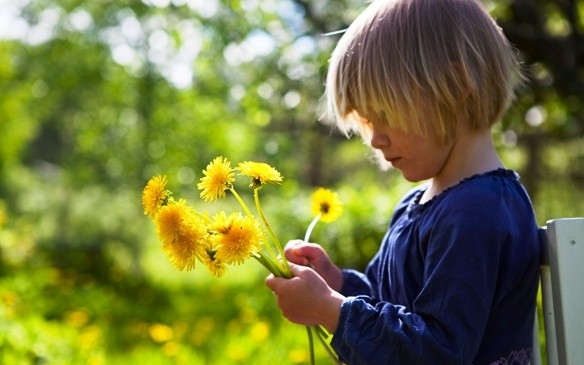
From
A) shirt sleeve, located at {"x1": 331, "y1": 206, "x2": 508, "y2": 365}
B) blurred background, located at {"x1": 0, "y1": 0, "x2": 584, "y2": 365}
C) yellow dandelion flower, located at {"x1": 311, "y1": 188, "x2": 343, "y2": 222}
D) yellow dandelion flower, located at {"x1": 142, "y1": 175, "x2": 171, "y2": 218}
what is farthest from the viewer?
blurred background, located at {"x1": 0, "y1": 0, "x2": 584, "y2": 365}

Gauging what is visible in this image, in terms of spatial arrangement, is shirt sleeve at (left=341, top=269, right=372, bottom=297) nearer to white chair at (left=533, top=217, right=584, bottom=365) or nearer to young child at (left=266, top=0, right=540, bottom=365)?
young child at (left=266, top=0, right=540, bottom=365)

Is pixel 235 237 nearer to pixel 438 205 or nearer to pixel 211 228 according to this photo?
pixel 211 228

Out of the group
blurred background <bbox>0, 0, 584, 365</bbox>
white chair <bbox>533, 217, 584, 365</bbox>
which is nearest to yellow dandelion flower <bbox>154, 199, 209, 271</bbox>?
white chair <bbox>533, 217, 584, 365</bbox>

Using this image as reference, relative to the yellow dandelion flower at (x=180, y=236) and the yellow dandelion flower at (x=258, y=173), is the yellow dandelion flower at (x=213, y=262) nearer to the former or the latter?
the yellow dandelion flower at (x=180, y=236)

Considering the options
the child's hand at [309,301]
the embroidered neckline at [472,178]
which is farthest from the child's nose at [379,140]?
the child's hand at [309,301]

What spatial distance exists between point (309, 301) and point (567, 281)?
0.46 m

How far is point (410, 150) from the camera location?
1.44 meters

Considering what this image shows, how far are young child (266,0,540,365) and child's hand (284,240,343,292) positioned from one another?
0.18 metres

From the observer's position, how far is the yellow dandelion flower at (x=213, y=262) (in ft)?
4.35

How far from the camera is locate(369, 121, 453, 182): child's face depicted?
1.43 m

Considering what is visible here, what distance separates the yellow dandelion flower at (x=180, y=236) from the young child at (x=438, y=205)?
6.4 inches

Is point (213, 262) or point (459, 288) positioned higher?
point (213, 262)

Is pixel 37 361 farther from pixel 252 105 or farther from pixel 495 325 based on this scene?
pixel 495 325

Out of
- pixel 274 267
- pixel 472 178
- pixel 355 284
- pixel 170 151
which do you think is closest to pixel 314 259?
pixel 355 284
